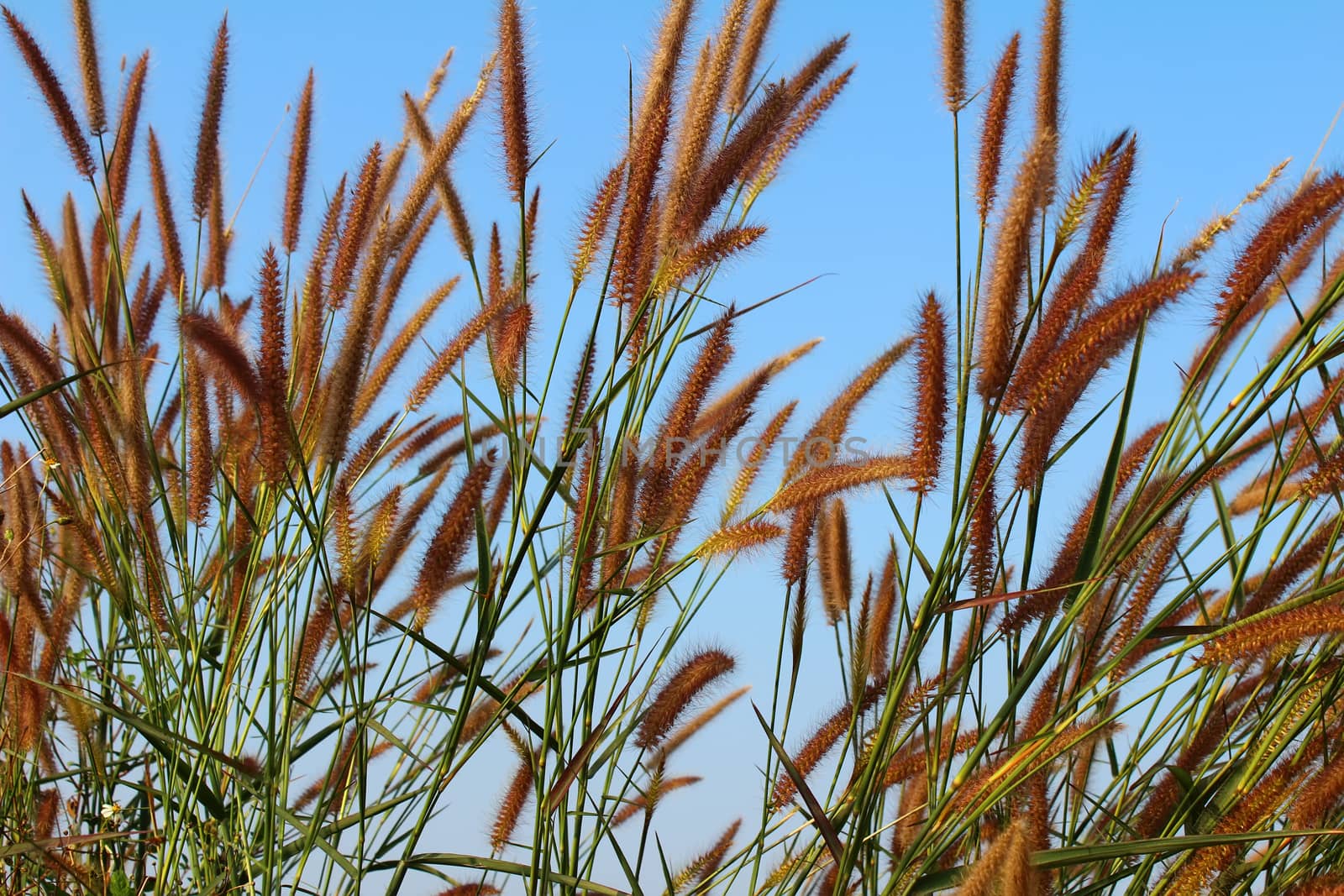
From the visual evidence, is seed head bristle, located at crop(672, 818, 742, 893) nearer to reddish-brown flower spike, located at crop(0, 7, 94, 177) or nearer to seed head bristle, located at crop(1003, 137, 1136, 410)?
seed head bristle, located at crop(1003, 137, 1136, 410)

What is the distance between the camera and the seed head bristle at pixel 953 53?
196cm

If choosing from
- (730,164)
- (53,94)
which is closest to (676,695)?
(730,164)

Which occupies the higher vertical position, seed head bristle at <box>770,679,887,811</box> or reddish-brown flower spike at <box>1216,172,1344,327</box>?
reddish-brown flower spike at <box>1216,172,1344,327</box>

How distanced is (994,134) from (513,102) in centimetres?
77

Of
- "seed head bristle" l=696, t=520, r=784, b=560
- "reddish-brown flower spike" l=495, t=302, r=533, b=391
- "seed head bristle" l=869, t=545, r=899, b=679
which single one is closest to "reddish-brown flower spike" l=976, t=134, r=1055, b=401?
"seed head bristle" l=696, t=520, r=784, b=560

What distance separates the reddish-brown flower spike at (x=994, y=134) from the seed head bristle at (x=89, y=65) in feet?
5.91

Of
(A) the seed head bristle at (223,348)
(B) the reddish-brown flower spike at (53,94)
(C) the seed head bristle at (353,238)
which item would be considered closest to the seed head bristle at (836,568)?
(C) the seed head bristle at (353,238)

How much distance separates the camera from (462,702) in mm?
1706

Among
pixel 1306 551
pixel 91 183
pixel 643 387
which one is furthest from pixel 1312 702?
pixel 91 183

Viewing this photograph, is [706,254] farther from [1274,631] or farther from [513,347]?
[1274,631]

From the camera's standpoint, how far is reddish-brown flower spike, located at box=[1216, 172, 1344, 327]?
161cm

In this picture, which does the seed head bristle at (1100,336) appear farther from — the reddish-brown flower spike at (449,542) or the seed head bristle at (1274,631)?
the reddish-brown flower spike at (449,542)

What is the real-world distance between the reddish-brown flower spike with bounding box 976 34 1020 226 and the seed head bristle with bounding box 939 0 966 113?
0.08m

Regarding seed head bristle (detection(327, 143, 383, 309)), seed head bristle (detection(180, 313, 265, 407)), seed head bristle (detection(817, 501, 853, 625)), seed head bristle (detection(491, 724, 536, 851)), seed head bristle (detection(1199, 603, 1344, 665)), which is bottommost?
seed head bristle (detection(1199, 603, 1344, 665))
